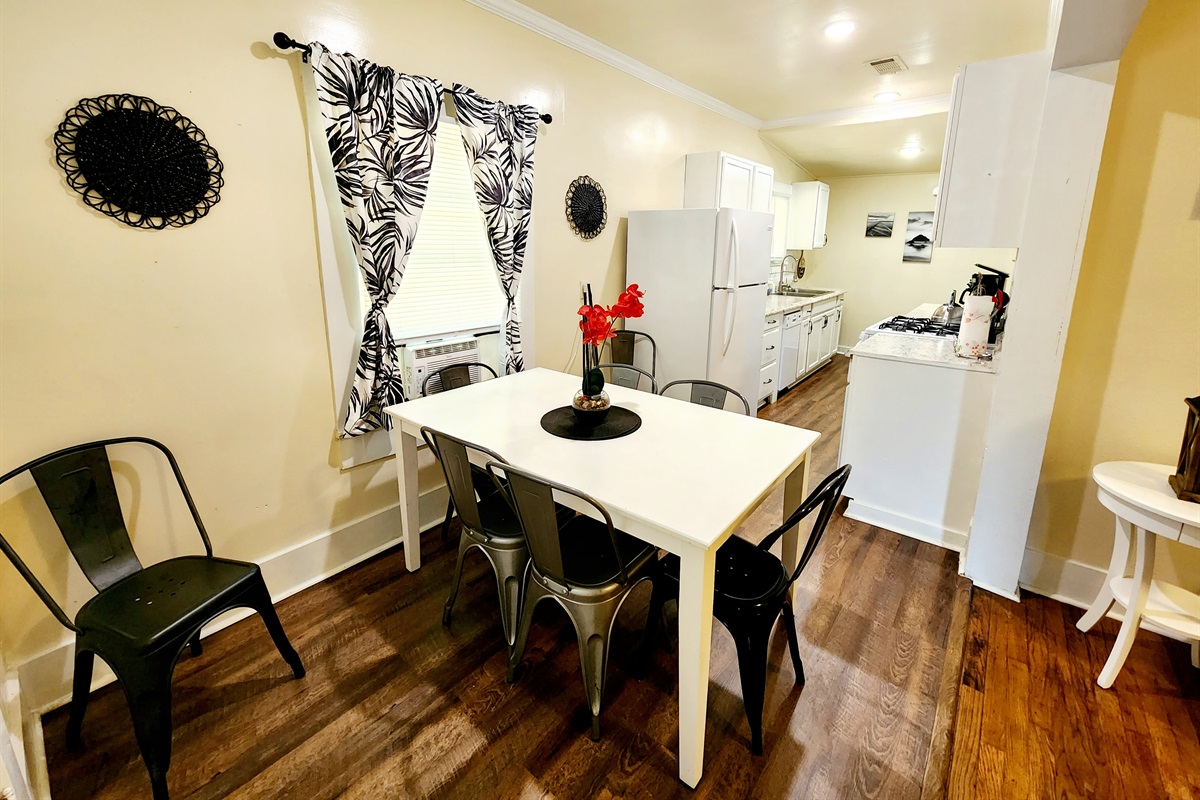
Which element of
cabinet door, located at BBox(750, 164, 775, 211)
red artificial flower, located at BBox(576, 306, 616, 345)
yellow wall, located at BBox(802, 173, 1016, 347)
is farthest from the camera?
yellow wall, located at BBox(802, 173, 1016, 347)

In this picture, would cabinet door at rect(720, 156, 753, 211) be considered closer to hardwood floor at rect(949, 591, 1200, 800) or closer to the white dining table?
the white dining table

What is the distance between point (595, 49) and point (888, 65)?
179 cm

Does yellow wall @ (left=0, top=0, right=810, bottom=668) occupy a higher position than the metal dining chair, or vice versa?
yellow wall @ (left=0, top=0, right=810, bottom=668)

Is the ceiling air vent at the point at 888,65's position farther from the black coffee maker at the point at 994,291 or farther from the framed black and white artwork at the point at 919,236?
the framed black and white artwork at the point at 919,236

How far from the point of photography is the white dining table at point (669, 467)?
50.2 inches

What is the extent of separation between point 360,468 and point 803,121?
4374 millimetres

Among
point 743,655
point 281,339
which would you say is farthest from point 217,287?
point 743,655

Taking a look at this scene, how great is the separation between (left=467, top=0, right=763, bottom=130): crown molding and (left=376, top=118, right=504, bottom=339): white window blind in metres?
0.68

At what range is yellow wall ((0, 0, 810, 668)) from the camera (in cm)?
147

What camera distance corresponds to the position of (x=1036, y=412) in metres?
1.97

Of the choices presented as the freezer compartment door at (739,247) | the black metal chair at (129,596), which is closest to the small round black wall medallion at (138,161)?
the black metal chair at (129,596)

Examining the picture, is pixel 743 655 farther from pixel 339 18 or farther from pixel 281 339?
pixel 339 18

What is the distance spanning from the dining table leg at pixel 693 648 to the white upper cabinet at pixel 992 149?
1872 millimetres

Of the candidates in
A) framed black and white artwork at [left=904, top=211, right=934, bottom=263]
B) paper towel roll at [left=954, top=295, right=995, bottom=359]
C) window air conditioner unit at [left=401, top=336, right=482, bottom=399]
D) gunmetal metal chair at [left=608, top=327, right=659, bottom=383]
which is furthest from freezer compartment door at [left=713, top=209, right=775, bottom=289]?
framed black and white artwork at [left=904, top=211, right=934, bottom=263]
